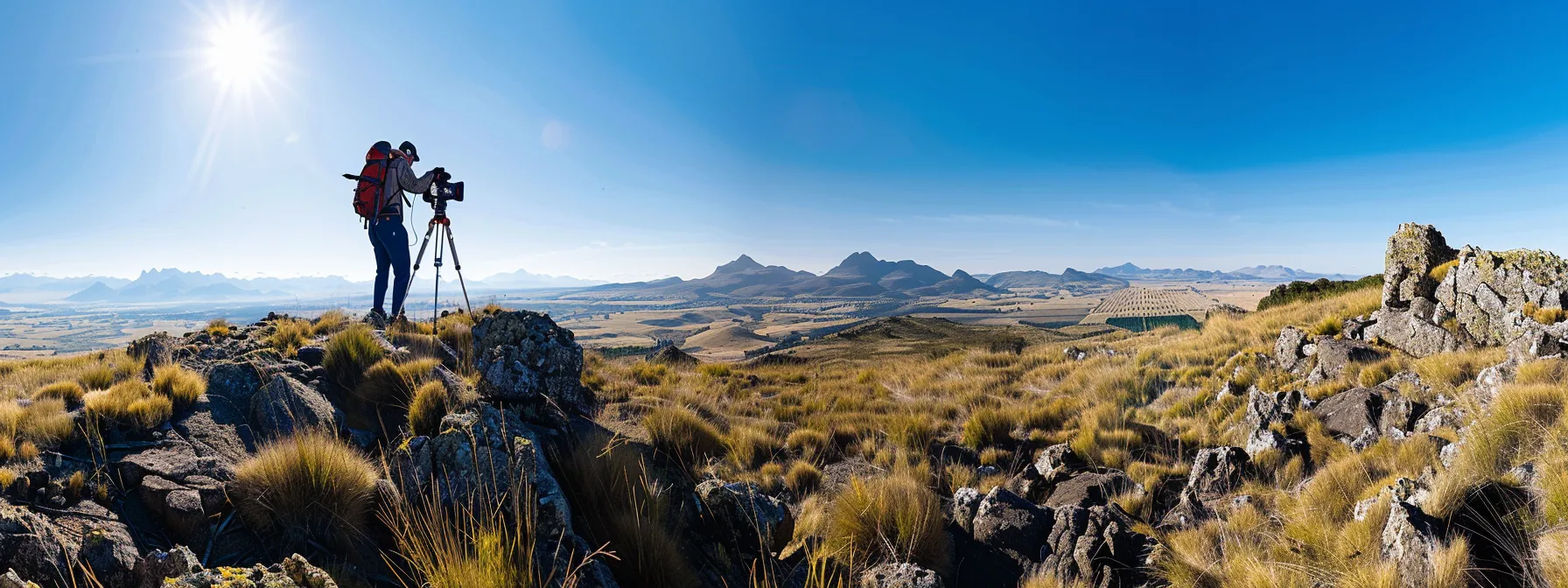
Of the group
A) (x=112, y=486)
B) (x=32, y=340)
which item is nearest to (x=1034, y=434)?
(x=112, y=486)

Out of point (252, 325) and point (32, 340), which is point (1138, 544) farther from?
point (32, 340)

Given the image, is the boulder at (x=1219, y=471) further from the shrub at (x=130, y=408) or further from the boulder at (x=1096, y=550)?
the shrub at (x=130, y=408)

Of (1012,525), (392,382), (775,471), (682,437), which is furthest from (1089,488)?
(392,382)

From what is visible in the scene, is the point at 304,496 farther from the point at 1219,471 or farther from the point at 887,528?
the point at 1219,471

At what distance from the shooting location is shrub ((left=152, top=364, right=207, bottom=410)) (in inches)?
185

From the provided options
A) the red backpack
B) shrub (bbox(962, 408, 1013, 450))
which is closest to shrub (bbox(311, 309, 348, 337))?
the red backpack

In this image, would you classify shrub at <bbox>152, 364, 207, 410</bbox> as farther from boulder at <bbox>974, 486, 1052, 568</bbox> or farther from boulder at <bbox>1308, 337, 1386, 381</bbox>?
boulder at <bbox>1308, 337, 1386, 381</bbox>

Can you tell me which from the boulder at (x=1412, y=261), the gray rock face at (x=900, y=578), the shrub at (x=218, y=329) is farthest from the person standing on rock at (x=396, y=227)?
the boulder at (x=1412, y=261)

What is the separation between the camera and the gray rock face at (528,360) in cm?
641

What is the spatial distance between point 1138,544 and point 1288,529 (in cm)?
101

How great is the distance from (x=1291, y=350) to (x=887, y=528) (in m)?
9.34

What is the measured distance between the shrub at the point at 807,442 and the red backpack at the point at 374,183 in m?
7.97

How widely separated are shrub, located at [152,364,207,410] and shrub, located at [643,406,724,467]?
398 centimetres

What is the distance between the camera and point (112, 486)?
133 inches
